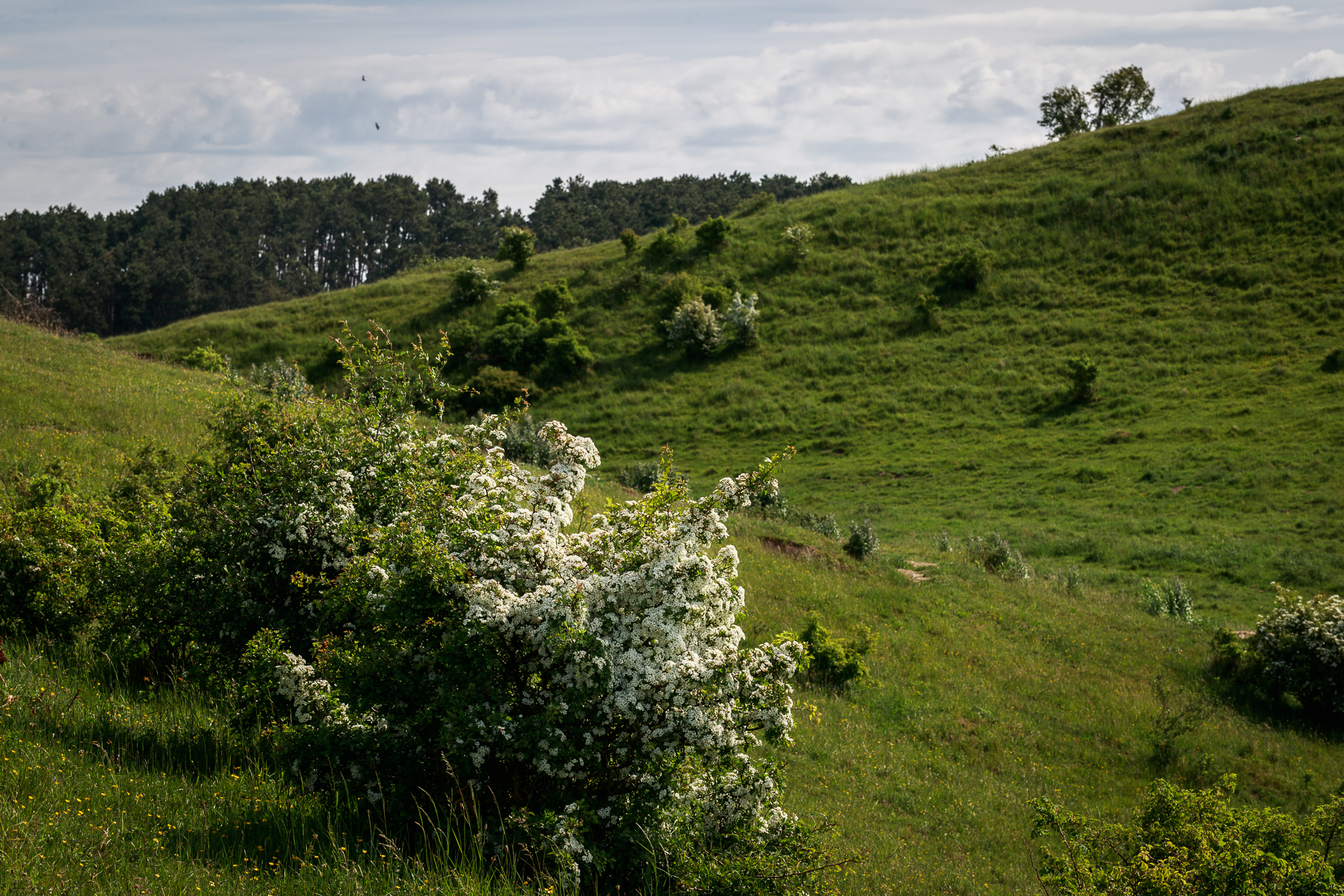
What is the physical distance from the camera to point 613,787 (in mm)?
6242

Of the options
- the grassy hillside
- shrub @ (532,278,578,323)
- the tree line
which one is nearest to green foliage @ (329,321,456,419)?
the grassy hillside

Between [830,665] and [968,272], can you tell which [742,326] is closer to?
[968,272]

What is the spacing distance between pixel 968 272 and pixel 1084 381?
12058mm

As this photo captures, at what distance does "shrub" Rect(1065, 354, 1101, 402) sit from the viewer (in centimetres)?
3866

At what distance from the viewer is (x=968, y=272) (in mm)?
48344

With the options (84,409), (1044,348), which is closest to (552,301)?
(1044,348)

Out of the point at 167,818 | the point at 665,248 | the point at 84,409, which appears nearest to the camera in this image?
the point at 167,818

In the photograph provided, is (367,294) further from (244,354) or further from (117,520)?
(117,520)

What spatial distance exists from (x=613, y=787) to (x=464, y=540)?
2.19 metres

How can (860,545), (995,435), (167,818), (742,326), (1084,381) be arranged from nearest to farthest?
(167,818)
(860,545)
(995,435)
(1084,381)
(742,326)

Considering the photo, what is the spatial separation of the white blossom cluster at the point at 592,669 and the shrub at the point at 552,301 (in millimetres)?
45012

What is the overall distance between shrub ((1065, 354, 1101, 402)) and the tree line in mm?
63054

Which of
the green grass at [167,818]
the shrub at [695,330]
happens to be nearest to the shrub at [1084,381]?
the shrub at [695,330]

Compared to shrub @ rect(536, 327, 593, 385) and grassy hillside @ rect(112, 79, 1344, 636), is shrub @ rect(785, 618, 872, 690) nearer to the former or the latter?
grassy hillside @ rect(112, 79, 1344, 636)
